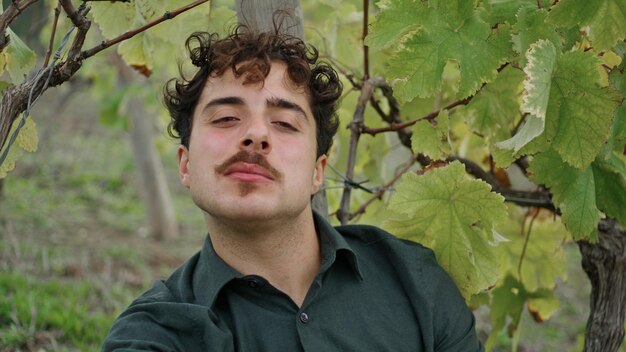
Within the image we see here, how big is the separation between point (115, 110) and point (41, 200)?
7.37 feet

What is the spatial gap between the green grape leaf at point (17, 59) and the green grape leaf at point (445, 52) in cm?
86

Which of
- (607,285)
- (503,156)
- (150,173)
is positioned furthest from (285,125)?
(150,173)

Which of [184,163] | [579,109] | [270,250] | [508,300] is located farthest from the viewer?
[508,300]

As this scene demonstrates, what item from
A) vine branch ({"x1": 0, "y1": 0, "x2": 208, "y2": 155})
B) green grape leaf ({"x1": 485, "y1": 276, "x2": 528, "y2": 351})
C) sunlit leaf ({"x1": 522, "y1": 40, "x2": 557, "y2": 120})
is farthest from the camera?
green grape leaf ({"x1": 485, "y1": 276, "x2": 528, "y2": 351})

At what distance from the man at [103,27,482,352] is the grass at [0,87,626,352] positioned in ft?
3.55

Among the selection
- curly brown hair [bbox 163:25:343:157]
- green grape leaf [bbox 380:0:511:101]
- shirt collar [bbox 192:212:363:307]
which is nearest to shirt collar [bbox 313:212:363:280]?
shirt collar [bbox 192:212:363:307]

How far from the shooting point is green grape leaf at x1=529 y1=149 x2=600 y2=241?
1977 millimetres

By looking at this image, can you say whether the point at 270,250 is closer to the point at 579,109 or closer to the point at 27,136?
the point at 27,136

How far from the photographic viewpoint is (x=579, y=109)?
176 cm

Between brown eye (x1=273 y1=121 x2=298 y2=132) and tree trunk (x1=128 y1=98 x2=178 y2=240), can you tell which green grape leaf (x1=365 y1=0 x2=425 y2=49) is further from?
tree trunk (x1=128 y1=98 x2=178 y2=240)

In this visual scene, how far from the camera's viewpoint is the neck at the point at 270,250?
2063mm

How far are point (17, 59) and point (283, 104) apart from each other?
64cm

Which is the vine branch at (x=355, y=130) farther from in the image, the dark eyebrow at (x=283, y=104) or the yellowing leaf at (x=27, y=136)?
the yellowing leaf at (x=27, y=136)

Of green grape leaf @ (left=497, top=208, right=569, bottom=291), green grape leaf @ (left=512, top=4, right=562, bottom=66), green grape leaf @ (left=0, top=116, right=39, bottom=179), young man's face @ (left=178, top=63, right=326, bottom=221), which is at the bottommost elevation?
green grape leaf @ (left=497, top=208, right=569, bottom=291)
